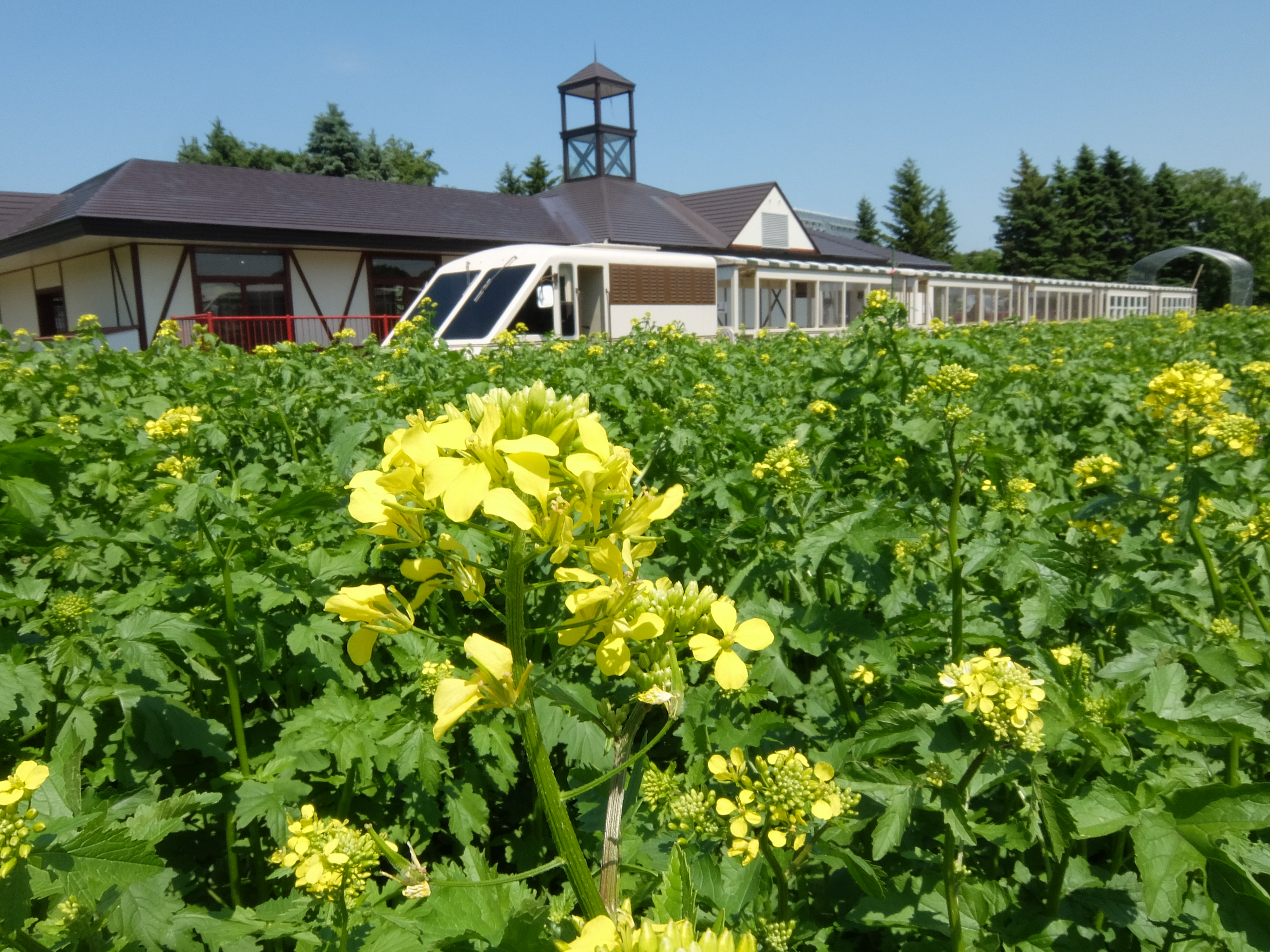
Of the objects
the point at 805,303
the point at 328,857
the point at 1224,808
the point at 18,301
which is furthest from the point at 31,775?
the point at 18,301

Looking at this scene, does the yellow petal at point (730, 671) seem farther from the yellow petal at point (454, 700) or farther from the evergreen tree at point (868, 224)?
the evergreen tree at point (868, 224)

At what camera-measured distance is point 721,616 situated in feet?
3.57

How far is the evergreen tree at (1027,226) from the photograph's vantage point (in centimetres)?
6925

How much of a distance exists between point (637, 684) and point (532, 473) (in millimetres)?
406

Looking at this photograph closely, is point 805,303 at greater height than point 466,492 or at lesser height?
greater

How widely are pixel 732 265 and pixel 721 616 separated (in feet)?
77.0

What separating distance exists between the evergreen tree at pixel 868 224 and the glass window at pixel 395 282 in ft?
202

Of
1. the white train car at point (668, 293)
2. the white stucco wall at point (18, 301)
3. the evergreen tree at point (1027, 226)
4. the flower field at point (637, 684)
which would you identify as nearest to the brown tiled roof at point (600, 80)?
the white train car at point (668, 293)

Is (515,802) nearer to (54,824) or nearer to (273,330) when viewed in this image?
(54,824)

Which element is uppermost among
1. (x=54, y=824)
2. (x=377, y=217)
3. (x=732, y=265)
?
(x=377, y=217)

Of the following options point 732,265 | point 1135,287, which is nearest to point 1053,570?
point 732,265

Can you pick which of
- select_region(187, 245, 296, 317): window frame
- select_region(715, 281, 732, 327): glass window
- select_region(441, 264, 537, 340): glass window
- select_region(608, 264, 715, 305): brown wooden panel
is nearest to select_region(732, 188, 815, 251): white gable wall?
select_region(715, 281, 732, 327): glass window

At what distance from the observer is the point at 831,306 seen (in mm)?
29094

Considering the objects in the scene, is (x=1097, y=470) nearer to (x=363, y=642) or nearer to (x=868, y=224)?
(x=363, y=642)
